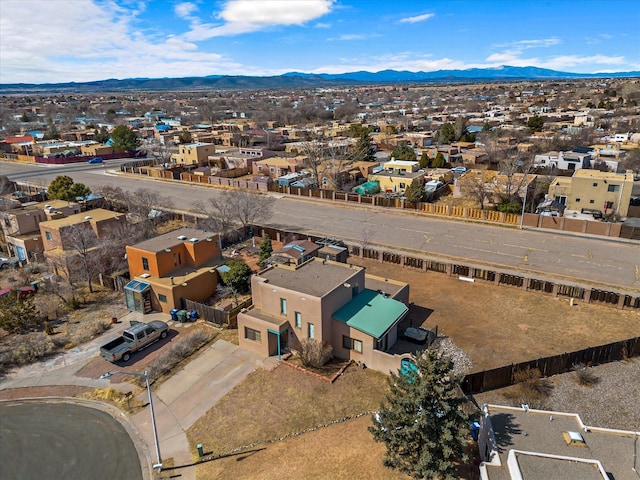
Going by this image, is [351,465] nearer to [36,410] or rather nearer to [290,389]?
[290,389]

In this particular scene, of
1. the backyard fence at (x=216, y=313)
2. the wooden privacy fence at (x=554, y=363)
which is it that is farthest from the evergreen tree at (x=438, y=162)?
the backyard fence at (x=216, y=313)

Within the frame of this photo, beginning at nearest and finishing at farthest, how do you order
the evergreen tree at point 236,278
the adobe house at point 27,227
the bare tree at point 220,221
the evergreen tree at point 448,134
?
the evergreen tree at point 236,278 → the adobe house at point 27,227 → the bare tree at point 220,221 → the evergreen tree at point 448,134

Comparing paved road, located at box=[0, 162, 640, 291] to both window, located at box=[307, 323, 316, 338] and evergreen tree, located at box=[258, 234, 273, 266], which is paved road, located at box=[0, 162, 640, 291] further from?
window, located at box=[307, 323, 316, 338]

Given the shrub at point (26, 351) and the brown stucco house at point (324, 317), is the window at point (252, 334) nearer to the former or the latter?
the brown stucco house at point (324, 317)

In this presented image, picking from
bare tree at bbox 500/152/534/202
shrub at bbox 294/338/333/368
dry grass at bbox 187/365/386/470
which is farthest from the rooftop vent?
bare tree at bbox 500/152/534/202

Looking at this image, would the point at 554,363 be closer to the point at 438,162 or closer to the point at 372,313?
the point at 372,313

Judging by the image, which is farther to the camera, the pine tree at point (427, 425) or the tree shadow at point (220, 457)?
the tree shadow at point (220, 457)
